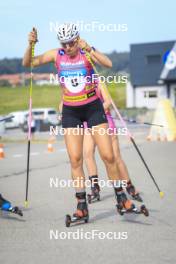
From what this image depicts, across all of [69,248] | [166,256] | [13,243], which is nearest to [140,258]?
[166,256]

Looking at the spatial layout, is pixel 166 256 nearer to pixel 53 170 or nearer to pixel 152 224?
pixel 152 224

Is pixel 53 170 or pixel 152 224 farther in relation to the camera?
pixel 53 170

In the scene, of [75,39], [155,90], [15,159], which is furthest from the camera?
[155,90]

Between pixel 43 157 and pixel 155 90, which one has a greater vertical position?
pixel 43 157

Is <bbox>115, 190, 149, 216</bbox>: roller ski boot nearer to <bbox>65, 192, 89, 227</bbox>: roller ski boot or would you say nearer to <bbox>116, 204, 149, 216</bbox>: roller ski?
<bbox>116, 204, 149, 216</bbox>: roller ski

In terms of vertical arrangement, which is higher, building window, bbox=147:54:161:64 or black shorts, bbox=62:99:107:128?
black shorts, bbox=62:99:107:128

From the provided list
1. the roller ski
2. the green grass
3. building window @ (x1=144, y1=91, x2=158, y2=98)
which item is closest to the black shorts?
the roller ski

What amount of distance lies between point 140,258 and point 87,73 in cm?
257

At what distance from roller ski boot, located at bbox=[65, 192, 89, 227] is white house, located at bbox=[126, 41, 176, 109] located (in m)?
59.4

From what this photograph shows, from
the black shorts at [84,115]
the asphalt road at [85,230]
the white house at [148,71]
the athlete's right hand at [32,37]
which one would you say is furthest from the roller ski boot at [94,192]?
the white house at [148,71]

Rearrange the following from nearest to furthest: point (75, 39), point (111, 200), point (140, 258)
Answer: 1. point (140, 258)
2. point (75, 39)
3. point (111, 200)

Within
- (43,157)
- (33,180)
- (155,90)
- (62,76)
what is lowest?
(155,90)

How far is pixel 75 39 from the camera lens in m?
7.67

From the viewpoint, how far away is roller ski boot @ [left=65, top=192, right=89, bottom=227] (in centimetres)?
787
